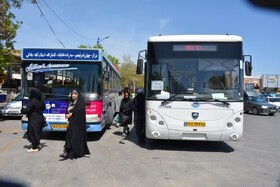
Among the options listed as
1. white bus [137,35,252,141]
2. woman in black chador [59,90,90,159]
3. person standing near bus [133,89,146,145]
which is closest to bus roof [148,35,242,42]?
white bus [137,35,252,141]

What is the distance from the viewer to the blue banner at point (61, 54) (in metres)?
10.5

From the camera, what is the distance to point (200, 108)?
9.08m

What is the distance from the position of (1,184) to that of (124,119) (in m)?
6.10

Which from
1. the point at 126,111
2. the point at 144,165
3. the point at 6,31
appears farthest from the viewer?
the point at 6,31

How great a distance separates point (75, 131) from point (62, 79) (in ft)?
9.39

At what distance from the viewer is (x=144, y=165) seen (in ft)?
24.9

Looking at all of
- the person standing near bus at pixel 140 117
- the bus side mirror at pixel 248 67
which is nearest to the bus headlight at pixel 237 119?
the bus side mirror at pixel 248 67

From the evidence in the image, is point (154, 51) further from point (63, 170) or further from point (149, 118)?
point (63, 170)

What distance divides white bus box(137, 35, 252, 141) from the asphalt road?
67 centimetres

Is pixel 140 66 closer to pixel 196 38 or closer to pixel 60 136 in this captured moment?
pixel 196 38

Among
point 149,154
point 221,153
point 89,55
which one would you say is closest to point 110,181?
point 149,154

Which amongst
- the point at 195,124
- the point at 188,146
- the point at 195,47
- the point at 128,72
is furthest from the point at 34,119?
the point at 128,72

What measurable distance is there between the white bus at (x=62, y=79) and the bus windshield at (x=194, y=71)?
6.62 feet

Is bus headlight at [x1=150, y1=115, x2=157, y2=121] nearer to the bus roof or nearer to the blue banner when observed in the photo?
the bus roof
